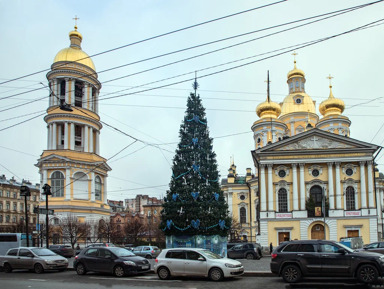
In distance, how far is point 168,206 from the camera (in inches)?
1131

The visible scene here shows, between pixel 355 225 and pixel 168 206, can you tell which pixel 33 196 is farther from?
pixel 168 206

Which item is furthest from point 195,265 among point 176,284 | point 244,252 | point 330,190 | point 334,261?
point 330,190

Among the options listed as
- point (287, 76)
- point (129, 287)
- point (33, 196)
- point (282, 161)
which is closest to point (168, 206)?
point (129, 287)

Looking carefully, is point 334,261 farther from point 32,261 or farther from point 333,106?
point 333,106

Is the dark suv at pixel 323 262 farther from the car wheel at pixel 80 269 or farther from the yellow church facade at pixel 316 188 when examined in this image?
the yellow church facade at pixel 316 188

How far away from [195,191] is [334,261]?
45.0 feet

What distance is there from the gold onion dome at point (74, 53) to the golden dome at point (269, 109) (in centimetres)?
2875

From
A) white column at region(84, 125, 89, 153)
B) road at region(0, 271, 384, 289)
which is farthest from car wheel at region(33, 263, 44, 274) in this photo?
white column at region(84, 125, 89, 153)

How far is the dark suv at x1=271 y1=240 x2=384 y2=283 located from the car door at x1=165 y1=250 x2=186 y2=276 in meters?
3.80

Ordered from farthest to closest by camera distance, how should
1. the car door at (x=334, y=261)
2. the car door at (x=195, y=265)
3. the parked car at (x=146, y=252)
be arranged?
the parked car at (x=146, y=252) → the car door at (x=195, y=265) → the car door at (x=334, y=261)

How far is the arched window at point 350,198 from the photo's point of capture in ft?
174

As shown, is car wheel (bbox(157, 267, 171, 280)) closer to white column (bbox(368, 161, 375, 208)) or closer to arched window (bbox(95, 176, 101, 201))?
white column (bbox(368, 161, 375, 208))

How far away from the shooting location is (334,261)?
15.9m

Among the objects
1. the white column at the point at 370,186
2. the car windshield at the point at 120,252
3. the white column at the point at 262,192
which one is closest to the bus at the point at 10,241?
the car windshield at the point at 120,252
